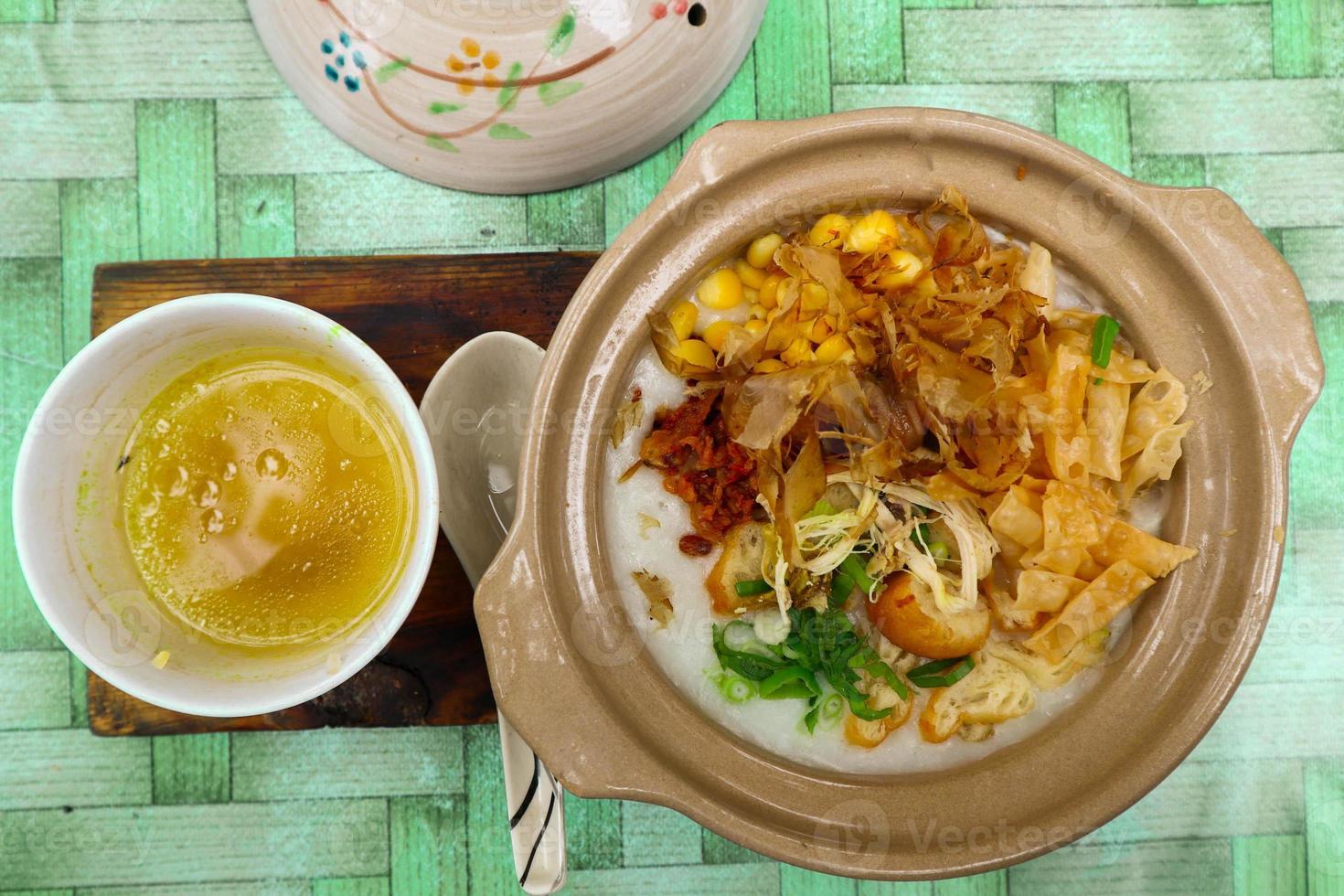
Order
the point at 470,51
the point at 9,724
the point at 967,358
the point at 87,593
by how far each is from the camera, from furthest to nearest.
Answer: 1. the point at 9,724
2. the point at 470,51
3. the point at 967,358
4. the point at 87,593

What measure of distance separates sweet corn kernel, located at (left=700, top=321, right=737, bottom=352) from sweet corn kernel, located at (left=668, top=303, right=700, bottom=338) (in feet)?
0.08

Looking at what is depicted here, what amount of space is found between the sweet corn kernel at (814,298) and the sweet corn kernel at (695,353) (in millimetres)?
131

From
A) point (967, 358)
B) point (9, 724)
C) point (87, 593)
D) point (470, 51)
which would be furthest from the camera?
point (9, 724)

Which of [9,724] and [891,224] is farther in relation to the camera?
[9,724]

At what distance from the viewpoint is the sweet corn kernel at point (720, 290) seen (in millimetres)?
1142

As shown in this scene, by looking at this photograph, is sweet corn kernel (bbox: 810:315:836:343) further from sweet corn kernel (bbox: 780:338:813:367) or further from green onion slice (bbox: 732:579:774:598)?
green onion slice (bbox: 732:579:774:598)

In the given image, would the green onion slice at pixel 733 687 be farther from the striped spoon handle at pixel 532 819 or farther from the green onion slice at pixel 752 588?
the striped spoon handle at pixel 532 819

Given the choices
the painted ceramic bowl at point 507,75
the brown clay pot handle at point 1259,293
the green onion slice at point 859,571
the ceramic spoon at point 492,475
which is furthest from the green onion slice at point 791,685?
the painted ceramic bowl at point 507,75

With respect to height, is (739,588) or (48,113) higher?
(48,113)

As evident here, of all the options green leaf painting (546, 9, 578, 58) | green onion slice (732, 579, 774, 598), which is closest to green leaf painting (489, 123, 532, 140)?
green leaf painting (546, 9, 578, 58)

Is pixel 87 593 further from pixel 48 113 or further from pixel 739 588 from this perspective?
pixel 48 113

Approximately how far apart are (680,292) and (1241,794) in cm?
124

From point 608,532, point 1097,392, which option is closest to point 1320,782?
point 1097,392

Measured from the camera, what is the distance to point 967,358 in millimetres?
1077
